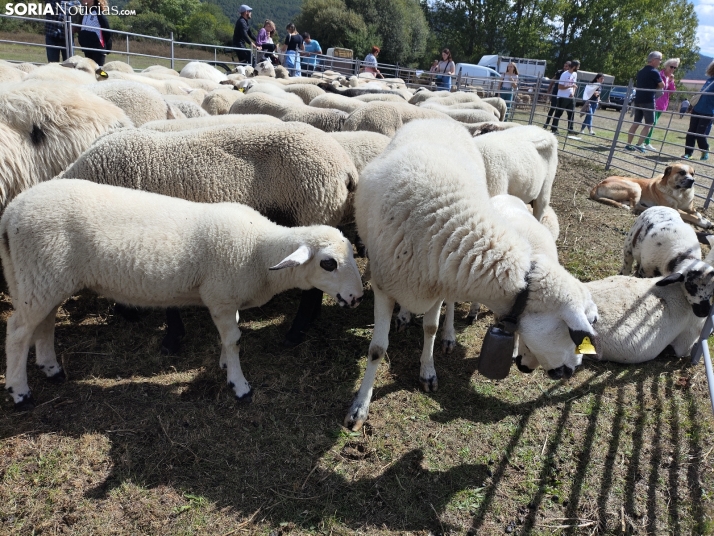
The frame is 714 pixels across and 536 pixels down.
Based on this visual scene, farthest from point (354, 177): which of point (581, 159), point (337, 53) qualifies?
point (337, 53)

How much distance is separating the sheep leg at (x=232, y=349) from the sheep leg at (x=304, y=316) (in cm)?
59

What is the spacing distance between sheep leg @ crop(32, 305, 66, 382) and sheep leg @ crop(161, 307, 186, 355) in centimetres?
60

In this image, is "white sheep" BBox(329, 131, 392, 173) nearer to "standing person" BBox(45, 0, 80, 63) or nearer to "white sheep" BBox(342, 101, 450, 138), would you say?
"white sheep" BBox(342, 101, 450, 138)

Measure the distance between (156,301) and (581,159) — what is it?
34.4 feet

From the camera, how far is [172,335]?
3.30m

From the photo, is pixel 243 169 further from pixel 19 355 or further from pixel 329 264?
pixel 19 355

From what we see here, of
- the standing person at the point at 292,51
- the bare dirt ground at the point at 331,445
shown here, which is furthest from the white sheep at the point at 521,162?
the standing person at the point at 292,51

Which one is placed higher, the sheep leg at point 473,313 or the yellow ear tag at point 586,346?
the yellow ear tag at point 586,346

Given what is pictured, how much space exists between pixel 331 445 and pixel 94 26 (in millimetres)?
9983

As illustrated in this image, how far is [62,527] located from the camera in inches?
82.8

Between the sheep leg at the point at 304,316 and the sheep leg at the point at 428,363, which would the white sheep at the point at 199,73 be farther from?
the sheep leg at the point at 428,363

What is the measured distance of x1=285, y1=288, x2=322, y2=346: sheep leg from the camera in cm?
350

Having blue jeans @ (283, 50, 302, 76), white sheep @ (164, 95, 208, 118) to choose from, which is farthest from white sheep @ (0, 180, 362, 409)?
blue jeans @ (283, 50, 302, 76)

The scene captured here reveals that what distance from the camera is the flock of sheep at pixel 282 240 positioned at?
2438 mm
